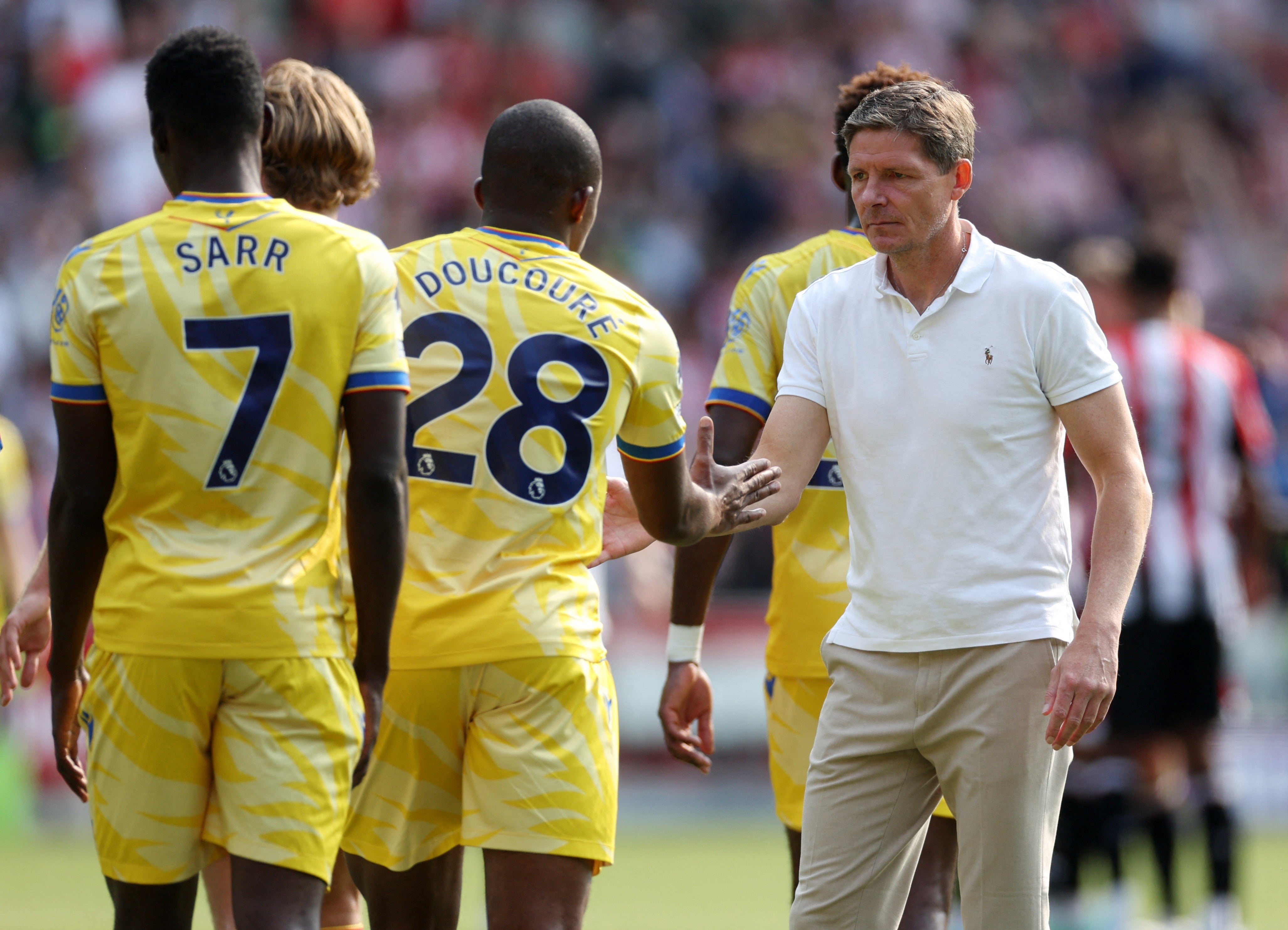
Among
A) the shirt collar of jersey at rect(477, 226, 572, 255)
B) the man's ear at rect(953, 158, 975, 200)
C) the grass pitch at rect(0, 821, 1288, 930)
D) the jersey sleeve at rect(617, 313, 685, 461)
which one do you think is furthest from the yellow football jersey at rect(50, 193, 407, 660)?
the grass pitch at rect(0, 821, 1288, 930)

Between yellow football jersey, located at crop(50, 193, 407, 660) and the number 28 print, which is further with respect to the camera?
the number 28 print

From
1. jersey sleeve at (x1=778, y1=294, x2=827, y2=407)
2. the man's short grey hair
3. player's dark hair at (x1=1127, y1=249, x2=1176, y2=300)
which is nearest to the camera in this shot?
the man's short grey hair

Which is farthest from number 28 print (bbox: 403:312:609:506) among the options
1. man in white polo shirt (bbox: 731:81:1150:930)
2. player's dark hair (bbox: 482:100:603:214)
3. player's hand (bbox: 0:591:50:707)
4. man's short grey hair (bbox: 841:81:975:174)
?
player's hand (bbox: 0:591:50:707)

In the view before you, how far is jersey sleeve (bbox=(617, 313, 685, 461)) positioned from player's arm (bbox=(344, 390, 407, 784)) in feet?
2.64

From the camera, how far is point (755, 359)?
5070 millimetres

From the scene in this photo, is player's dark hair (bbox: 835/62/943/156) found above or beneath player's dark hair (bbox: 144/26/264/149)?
above

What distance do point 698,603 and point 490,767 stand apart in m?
1.20

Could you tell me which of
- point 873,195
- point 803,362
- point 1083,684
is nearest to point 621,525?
point 803,362

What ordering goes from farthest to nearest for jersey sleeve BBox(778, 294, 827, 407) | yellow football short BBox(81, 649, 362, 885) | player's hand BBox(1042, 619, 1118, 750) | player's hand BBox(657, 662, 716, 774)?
1. player's hand BBox(657, 662, 716, 774)
2. jersey sleeve BBox(778, 294, 827, 407)
3. player's hand BBox(1042, 619, 1118, 750)
4. yellow football short BBox(81, 649, 362, 885)

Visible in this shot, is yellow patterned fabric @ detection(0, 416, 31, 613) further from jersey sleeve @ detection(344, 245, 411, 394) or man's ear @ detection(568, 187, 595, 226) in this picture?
jersey sleeve @ detection(344, 245, 411, 394)

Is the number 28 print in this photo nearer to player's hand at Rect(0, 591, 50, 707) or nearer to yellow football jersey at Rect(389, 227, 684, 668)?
yellow football jersey at Rect(389, 227, 684, 668)

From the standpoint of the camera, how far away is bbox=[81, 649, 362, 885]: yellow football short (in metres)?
3.50

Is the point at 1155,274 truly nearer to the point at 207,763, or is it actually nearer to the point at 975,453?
the point at 975,453

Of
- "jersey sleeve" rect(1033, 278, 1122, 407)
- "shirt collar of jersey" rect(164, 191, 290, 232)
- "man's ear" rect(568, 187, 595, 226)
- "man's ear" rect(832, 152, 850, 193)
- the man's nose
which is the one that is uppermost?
"man's ear" rect(832, 152, 850, 193)
